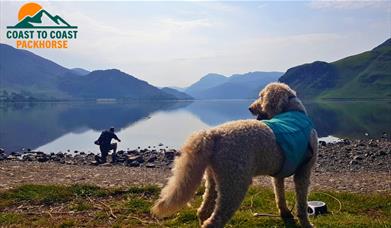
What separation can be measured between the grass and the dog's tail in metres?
2.03

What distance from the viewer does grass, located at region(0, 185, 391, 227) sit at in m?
8.88

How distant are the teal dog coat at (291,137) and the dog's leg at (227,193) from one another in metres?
1.13

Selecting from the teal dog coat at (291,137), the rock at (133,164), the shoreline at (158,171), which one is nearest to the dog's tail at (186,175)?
the teal dog coat at (291,137)

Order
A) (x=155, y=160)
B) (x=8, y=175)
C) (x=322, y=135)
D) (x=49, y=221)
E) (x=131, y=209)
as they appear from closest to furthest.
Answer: (x=49, y=221) → (x=131, y=209) → (x=8, y=175) → (x=155, y=160) → (x=322, y=135)

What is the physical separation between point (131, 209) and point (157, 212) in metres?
3.38

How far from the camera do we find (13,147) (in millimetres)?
43594

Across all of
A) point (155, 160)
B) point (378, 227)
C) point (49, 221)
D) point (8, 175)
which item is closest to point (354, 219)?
point (378, 227)

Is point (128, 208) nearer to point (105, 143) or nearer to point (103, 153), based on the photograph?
point (105, 143)

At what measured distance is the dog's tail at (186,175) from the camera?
22.3 ft

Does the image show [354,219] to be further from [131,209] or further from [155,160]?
[155,160]

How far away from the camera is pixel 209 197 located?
774 cm

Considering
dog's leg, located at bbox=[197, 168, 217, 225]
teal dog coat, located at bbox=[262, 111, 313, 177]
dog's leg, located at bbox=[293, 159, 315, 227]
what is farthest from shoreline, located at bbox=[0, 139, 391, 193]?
dog's leg, located at bbox=[197, 168, 217, 225]

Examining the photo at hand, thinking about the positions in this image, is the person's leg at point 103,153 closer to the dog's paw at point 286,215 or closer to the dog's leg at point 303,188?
the dog's paw at point 286,215

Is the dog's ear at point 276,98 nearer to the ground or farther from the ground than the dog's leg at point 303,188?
farther from the ground
